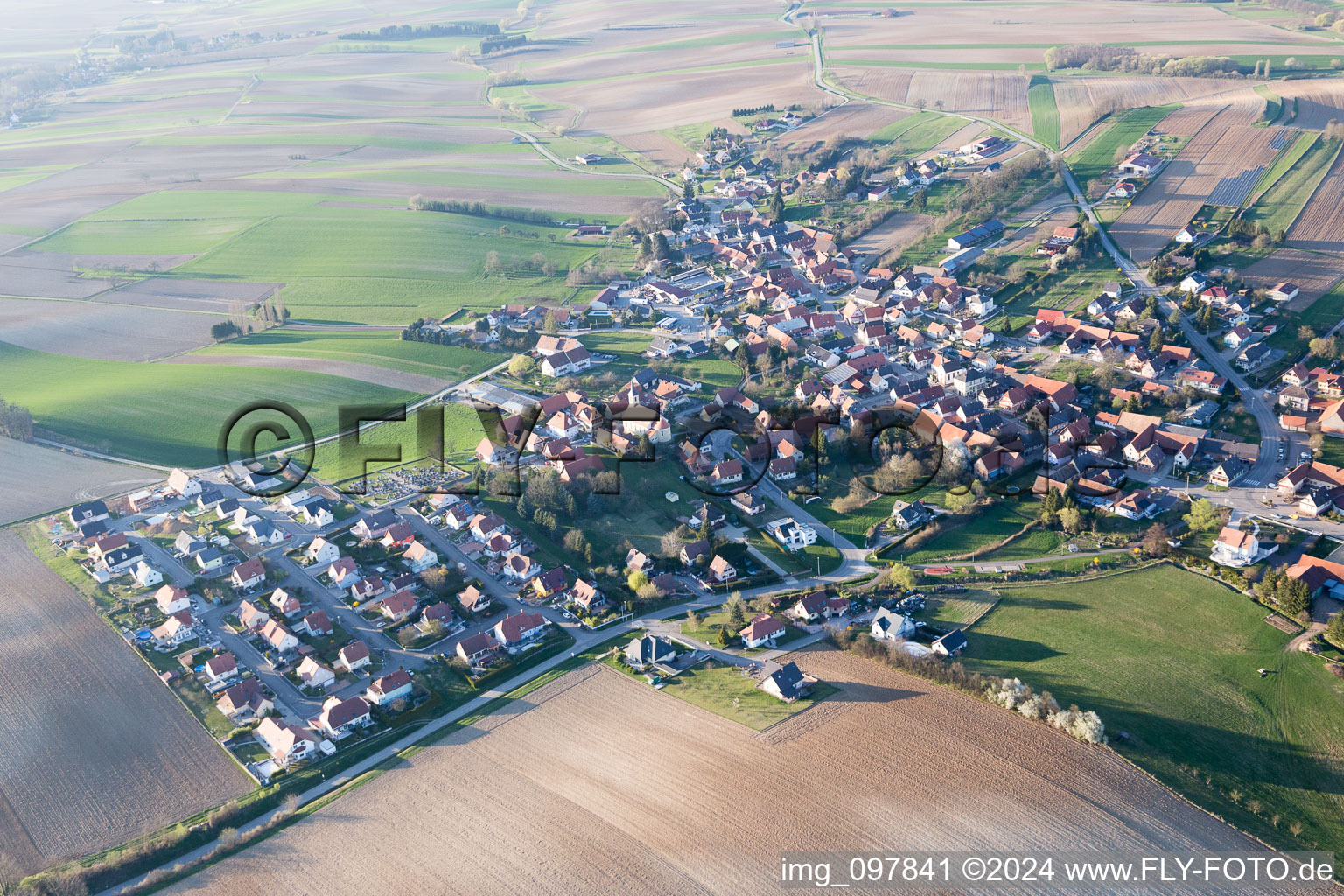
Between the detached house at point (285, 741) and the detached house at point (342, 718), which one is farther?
the detached house at point (342, 718)

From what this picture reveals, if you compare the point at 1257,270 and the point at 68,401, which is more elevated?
→ the point at 1257,270

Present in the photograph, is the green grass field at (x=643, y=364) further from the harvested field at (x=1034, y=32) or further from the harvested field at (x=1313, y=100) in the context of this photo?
the harvested field at (x=1034, y=32)

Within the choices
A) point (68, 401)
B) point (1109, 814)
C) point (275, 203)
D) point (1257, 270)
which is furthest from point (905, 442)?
point (275, 203)

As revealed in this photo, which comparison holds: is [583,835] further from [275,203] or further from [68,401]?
[275,203]

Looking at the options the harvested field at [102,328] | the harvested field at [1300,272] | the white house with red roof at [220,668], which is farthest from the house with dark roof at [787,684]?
the harvested field at [102,328]

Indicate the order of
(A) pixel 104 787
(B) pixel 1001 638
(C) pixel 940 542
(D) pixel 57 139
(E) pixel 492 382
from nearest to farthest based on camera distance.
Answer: (A) pixel 104 787, (B) pixel 1001 638, (C) pixel 940 542, (E) pixel 492 382, (D) pixel 57 139

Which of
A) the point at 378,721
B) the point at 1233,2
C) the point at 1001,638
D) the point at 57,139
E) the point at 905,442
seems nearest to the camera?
the point at 378,721
